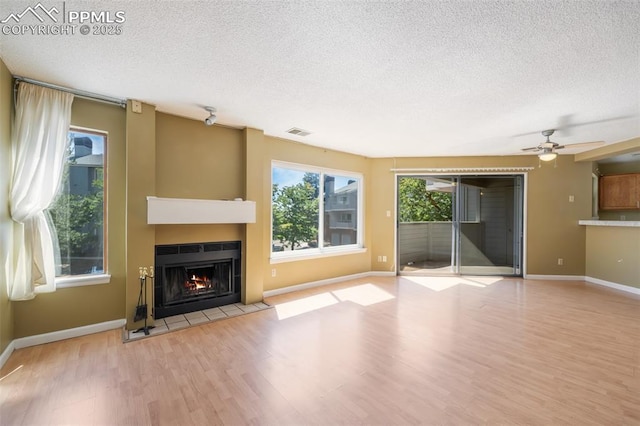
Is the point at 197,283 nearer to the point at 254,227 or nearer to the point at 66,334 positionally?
the point at 254,227

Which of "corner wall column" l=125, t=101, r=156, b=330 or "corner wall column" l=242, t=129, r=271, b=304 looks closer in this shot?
"corner wall column" l=125, t=101, r=156, b=330

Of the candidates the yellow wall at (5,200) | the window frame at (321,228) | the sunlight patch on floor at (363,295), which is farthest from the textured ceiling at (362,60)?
the sunlight patch on floor at (363,295)

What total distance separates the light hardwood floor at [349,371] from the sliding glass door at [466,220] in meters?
2.18

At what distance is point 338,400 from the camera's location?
194cm

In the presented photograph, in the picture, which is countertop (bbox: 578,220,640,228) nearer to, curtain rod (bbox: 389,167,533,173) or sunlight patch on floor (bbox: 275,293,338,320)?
curtain rod (bbox: 389,167,533,173)

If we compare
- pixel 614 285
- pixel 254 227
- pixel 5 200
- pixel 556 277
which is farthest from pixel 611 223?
pixel 5 200

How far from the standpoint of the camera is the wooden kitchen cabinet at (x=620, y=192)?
561 cm

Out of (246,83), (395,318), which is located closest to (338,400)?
(395,318)

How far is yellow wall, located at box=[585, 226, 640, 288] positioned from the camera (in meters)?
4.61

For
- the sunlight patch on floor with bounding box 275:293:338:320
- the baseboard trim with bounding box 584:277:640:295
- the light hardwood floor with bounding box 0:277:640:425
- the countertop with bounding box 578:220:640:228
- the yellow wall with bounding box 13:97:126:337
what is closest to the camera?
the light hardwood floor with bounding box 0:277:640:425

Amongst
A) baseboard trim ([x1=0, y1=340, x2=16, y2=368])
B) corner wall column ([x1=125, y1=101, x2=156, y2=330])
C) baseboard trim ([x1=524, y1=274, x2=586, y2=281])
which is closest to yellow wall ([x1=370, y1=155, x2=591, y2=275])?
baseboard trim ([x1=524, y1=274, x2=586, y2=281])

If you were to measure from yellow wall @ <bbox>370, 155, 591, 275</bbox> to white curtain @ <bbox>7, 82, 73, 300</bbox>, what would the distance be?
582cm

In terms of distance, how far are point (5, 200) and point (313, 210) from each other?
12.3 feet

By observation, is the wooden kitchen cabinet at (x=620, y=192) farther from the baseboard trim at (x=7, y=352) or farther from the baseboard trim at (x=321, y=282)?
the baseboard trim at (x=7, y=352)
